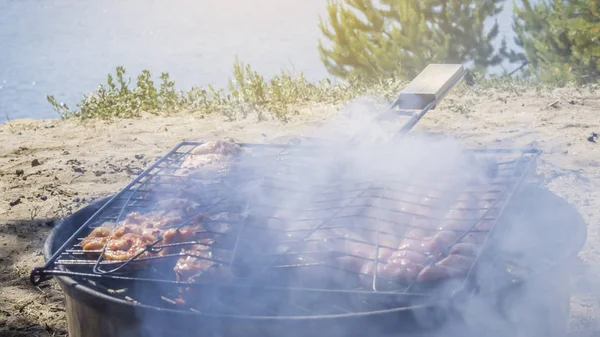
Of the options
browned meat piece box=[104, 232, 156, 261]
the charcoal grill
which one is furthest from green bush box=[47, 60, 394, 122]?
browned meat piece box=[104, 232, 156, 261]

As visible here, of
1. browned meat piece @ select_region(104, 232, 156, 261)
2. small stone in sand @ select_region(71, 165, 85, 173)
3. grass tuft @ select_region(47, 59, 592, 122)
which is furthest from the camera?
grass tuft @ select_region(47, 59, 592, 122)

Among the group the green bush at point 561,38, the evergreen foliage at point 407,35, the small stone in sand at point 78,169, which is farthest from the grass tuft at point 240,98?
the evergreen foliage at point 407,35

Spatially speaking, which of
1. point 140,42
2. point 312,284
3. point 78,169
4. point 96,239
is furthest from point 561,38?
point 140,42

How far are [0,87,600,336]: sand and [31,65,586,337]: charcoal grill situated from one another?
2.52 ft

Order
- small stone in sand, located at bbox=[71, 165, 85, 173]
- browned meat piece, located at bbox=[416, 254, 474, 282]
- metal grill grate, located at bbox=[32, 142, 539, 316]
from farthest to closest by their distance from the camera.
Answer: small stone in sand, located at bbox=[71, 165, 85, 173]
metal grill grate, located at bbox=[32, 142, 539, 316]
browned meat piece, located at bbox=[416, 254, 474, 282]

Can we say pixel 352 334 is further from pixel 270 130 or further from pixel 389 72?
pixel 389 72

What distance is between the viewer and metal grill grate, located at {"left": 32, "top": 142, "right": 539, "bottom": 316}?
8.56 feet

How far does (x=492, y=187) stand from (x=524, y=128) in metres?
3.74

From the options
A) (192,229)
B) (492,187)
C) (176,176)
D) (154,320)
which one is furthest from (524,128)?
(154,320)

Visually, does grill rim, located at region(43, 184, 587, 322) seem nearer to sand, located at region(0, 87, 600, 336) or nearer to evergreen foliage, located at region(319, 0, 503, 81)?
sand, located at region(0, 87, 600, 336)

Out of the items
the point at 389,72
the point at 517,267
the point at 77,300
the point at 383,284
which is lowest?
the point at 389,72

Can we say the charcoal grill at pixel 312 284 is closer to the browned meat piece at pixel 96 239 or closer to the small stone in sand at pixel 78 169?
the browned meat piece at pixel 96 239

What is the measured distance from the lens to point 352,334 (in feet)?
7.53

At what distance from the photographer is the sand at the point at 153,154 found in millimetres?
4262
